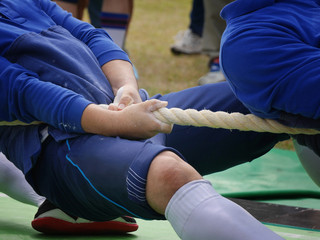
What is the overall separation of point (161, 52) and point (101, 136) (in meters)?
3.94

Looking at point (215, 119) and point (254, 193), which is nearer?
point (215, 119)

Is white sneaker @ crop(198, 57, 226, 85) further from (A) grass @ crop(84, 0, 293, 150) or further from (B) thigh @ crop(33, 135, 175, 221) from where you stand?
(B) thigh @ crop(33, 135, 175, 221)

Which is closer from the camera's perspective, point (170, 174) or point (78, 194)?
point (170, 174)

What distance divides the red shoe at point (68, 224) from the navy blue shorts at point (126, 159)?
0.14 meters

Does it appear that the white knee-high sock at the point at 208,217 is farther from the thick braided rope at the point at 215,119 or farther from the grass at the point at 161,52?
the grass at the point at 161,52

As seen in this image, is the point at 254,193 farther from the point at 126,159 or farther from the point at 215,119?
the point at 126,159

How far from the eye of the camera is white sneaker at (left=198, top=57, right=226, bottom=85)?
3887 mm

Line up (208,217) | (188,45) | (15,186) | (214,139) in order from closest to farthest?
(208,217), (214,139), (15,186), (188,45)

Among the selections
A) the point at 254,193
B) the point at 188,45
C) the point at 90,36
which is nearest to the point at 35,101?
the point at 90,36

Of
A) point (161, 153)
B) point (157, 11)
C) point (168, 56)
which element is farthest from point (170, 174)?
point (157, 11)

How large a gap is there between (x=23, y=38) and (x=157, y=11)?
6.03 m

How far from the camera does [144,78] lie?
4.13 metres

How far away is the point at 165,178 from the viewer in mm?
1064

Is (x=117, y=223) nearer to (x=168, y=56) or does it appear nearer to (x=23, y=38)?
(x=23, y=38)
